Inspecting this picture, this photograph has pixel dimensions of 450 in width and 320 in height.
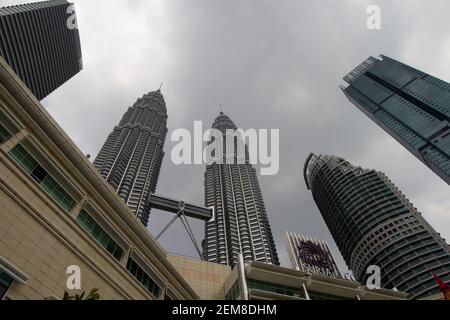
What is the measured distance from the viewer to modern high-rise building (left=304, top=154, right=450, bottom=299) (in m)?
99.6

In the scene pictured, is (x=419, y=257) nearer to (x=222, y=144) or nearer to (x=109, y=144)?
(x=222, y=144)

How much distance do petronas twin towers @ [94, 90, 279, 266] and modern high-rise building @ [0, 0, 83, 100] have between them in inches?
1293

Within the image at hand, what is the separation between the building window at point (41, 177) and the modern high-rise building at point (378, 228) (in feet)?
343

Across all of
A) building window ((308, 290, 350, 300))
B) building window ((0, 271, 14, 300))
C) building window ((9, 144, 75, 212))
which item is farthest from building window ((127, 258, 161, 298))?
building window ((308, 290, 350, 300))

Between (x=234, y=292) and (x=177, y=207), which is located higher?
(x=177, y=207)

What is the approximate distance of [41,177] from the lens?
1830cm

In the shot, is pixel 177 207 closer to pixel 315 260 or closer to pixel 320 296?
pixel 320 296

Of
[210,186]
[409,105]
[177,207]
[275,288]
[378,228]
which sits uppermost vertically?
[409,105]

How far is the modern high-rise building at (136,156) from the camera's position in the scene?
11144 cm

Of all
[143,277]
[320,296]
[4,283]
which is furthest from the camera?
[320,296]

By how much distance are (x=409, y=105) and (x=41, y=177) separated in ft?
532

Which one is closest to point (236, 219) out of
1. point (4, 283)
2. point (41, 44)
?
point (41, 44)

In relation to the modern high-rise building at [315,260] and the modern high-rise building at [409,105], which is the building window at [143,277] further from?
the modern high-rise building at [409,105]

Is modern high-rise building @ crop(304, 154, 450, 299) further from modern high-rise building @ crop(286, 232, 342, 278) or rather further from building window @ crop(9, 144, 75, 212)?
building window @ crop(9, 144, 75, 212)
